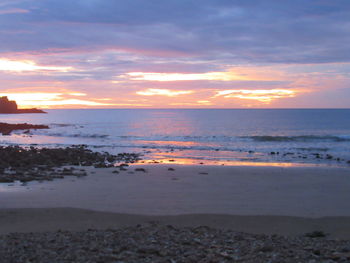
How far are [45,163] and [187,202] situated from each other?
11.7 meters

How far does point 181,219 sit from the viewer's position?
9.41 meters

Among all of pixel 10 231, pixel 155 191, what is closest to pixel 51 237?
pixel 10 231

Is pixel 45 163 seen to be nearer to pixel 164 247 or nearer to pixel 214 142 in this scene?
pixel 164 247

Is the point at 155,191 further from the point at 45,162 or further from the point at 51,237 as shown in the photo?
the point at 45,162

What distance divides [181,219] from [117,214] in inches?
70.1

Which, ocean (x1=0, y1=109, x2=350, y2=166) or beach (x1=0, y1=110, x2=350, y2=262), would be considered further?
ocean (x1=0, y1=109, x2=350, y2=166)

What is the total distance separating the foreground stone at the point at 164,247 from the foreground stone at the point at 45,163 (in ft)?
29.3

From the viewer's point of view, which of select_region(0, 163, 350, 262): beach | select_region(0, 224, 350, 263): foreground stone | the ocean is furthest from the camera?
the ocean

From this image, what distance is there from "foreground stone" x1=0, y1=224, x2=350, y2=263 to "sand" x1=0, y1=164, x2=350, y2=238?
140cm

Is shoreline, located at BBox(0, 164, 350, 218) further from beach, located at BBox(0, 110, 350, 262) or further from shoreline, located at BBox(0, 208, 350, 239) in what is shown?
shoreline, located at BBox(0, 208, 350, 239)

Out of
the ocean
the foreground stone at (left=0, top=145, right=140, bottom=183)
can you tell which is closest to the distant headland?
the ocean

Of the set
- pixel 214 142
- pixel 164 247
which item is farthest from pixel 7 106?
pixel 164 247

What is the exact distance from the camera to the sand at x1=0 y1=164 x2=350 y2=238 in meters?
9.09

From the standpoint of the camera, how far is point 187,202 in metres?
11.5
